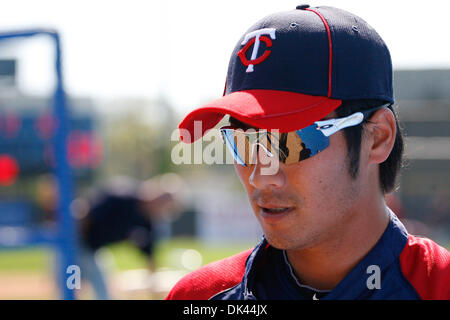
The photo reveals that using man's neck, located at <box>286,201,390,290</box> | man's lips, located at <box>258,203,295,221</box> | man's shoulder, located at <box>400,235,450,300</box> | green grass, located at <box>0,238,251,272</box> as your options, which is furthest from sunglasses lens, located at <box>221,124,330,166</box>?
green grass, located at <box>0,238,251,272</box>

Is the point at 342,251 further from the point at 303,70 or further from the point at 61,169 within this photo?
the point at 61,169

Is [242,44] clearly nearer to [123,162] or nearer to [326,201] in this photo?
[326,201]

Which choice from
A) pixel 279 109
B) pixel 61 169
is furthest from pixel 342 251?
pixel 61 169

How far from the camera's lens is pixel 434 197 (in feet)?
83.7

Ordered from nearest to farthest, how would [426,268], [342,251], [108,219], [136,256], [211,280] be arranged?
[426,268], [342,251], [211,280], [108,219], [136,256]

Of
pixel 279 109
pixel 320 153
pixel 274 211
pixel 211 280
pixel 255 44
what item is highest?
pixel 255 44

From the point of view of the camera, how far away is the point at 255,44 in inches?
69.1

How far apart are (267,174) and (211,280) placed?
0.40 m

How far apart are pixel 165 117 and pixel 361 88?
3700 cm

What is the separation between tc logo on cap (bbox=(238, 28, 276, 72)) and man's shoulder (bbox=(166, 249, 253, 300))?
23.7 inches

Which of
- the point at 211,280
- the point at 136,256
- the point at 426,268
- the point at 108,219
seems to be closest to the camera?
the point at 426,268

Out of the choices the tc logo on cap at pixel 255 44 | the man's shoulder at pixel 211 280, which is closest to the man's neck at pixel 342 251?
the man's shoulder at pixel 211 280

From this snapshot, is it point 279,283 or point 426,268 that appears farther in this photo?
point 279,283

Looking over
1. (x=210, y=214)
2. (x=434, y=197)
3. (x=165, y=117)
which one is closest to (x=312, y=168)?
(x=210, y=214)
